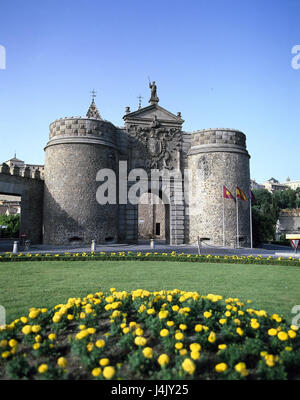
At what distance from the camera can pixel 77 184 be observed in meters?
25.3

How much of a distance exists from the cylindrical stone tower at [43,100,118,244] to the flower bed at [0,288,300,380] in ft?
64.4

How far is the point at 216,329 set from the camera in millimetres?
5125

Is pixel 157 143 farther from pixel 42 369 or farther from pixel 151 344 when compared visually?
pixel 42 369

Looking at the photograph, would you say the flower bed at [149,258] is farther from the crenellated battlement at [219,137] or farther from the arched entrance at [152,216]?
the arched entrance at [152,216]

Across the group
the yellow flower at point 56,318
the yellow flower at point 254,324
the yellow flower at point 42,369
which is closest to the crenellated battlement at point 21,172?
the yellow flower at point 56,318

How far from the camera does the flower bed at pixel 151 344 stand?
13.0 feet

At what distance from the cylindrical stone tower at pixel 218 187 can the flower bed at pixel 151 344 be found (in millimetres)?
22205

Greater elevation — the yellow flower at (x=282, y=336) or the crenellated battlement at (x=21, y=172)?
the crenellated battlement at (x=21, y=172)

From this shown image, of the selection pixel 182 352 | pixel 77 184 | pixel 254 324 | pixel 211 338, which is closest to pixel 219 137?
pixel 77 184

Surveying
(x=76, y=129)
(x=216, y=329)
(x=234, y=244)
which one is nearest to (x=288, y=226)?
(x=234, y=244)

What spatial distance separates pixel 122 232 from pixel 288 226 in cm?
5271

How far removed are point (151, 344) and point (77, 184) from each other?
71.4 feet

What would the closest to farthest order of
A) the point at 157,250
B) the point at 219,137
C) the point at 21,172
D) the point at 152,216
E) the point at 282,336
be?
1. the point at 282,336
2. the point at 157,250
3. the point at 21,172
4. the point at 219,137
5. the point at 152,216

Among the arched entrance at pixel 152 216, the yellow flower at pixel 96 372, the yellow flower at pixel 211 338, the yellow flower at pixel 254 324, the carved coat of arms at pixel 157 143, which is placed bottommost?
the yellow flower at pixel 96 372
